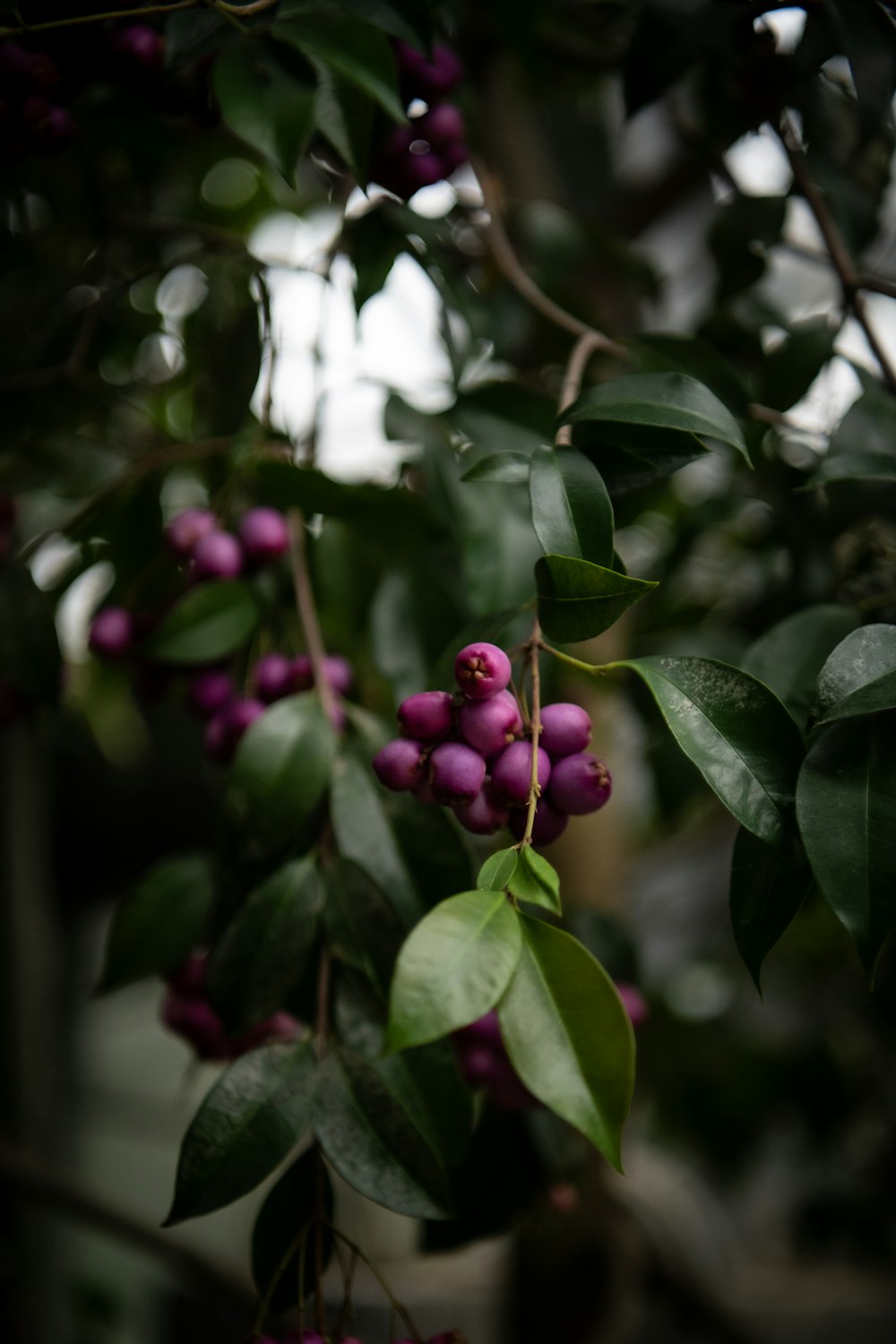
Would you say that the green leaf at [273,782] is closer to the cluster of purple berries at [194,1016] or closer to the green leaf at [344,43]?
the cluster of purple berries at [194,1016]

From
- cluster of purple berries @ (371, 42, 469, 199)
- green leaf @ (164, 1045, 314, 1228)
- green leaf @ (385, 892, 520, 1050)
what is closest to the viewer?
green leaf @ (385, 892, 520, 1050)

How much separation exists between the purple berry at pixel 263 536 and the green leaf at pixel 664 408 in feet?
0.70

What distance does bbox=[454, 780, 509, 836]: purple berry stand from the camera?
356 mm

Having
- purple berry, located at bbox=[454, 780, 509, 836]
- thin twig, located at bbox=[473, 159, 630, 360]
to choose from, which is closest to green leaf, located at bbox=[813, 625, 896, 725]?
purple berry, located at bbox=[454, 780, 509, 836]

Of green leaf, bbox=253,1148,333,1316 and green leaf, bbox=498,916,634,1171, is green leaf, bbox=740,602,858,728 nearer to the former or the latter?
green leaf, bbox=498,916,634,1171

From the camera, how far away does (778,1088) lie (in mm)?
1164

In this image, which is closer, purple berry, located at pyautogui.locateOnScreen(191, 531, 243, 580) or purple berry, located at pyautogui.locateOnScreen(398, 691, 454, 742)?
purple berry, located at pyautogui.locateOnScreen(398, 691, 454, 742)

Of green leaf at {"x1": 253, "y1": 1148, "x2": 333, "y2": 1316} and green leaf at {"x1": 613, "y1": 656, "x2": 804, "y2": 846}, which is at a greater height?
green leaf at {"x1": 613, "y1": 656, "x2": 804, "y2": 846}

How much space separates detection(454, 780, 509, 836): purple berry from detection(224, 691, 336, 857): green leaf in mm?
114

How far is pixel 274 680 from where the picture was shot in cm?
52

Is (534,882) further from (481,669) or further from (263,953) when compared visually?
Answer: (263,953)

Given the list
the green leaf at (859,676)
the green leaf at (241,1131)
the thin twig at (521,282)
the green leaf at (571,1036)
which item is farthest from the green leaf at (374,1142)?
the thin twig at (521,282)

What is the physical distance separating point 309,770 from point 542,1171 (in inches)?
12.2

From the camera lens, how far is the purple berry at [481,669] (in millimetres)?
333
